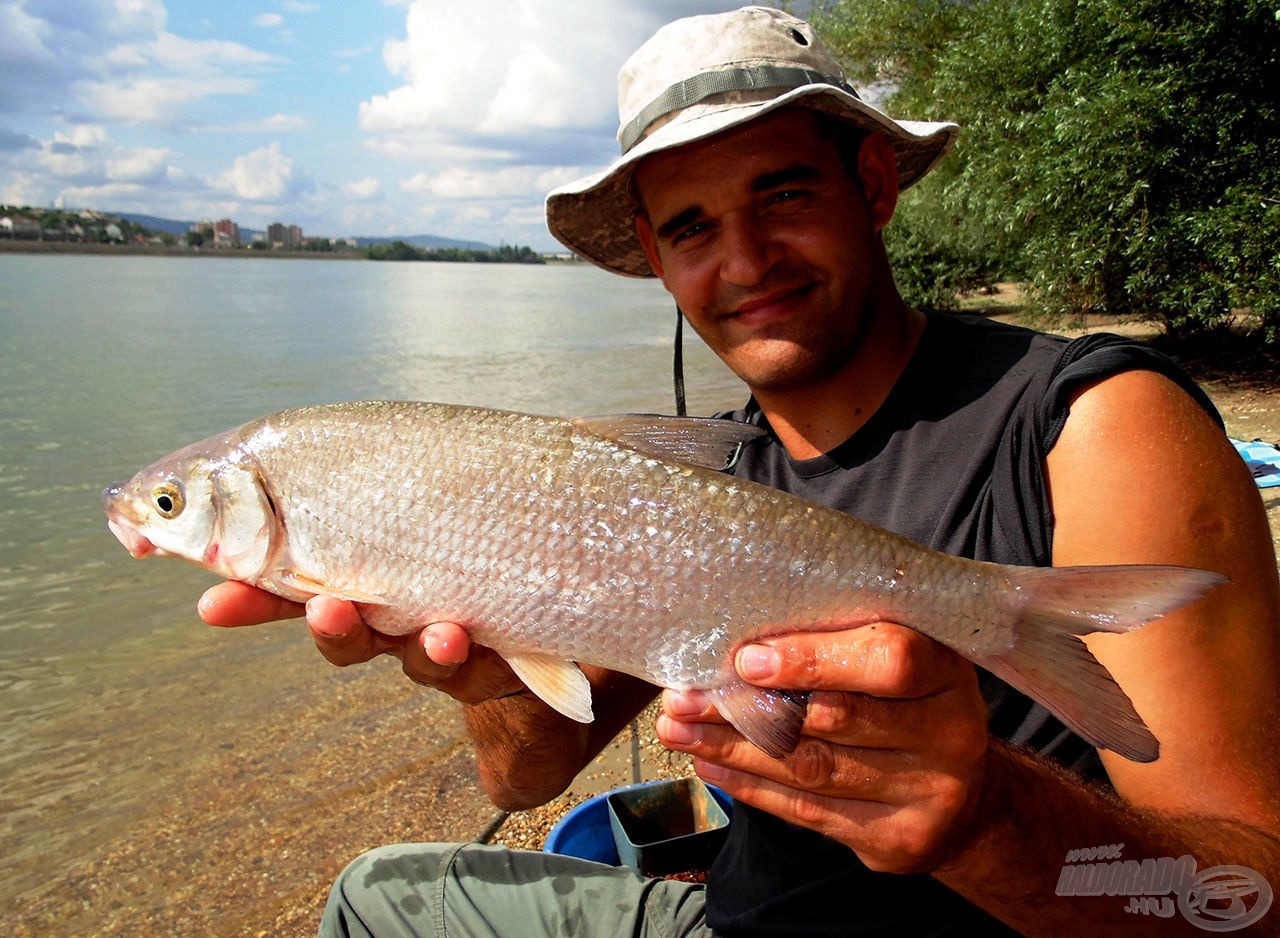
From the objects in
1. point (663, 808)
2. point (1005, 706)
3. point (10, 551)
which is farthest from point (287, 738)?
point (10, 551)

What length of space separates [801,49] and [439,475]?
1.64 metres

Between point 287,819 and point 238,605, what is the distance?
9.11 ft

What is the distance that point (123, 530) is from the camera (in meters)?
2.22

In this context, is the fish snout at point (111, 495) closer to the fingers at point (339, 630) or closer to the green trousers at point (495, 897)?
the fingers at point (339, 630)

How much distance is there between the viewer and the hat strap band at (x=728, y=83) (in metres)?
2.34

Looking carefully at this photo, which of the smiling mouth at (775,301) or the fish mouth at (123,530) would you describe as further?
the smiling mouth at (775,301)

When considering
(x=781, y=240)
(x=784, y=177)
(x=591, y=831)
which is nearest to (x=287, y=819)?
(x=591, y=831)

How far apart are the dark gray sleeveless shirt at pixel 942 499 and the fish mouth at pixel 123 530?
171 cm

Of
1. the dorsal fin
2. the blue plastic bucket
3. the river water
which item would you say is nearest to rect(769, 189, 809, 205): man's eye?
the dorsal fin

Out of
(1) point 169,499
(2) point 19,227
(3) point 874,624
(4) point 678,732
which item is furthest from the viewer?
(2) point 19,227

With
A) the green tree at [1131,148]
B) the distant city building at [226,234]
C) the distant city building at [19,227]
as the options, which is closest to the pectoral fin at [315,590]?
the green tree at [1131,148]

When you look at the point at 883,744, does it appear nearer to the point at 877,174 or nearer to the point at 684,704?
the point at 684,704

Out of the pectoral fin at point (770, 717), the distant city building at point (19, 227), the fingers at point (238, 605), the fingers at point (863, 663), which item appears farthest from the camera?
the distant city building at point (19, 227)

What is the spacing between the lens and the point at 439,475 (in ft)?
6.55
